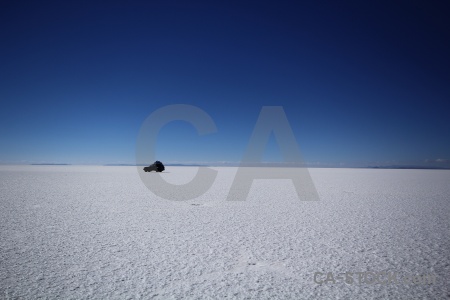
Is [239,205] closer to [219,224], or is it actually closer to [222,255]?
[219,224]

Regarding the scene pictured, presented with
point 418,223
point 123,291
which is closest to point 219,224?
point 123,291

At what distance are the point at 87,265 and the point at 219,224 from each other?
6.75ft

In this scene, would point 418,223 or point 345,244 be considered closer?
point 345,244

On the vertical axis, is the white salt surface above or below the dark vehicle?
below

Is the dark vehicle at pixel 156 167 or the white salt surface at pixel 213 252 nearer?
the white salt surface at pixel 213 252

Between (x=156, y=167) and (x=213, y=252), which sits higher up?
(x=156, y=167)

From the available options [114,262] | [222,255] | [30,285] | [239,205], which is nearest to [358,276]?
[222,255]

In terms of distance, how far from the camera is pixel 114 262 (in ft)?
7.89

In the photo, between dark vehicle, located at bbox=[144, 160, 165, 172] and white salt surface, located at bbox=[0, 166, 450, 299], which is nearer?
white salt surface, located at bbox=[0, 166, 450, 299]

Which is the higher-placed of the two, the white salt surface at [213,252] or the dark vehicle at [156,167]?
the dark vehicle at [156,167]

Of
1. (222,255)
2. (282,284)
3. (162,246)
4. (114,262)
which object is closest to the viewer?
(282,284)

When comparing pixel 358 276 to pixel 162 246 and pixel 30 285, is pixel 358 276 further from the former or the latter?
pixel 30 285

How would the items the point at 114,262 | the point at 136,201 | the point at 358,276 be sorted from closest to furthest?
1. the point at 358,276
2. the point at 114,262
3. the point at 136,201

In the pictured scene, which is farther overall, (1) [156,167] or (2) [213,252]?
(1) [156,167]
